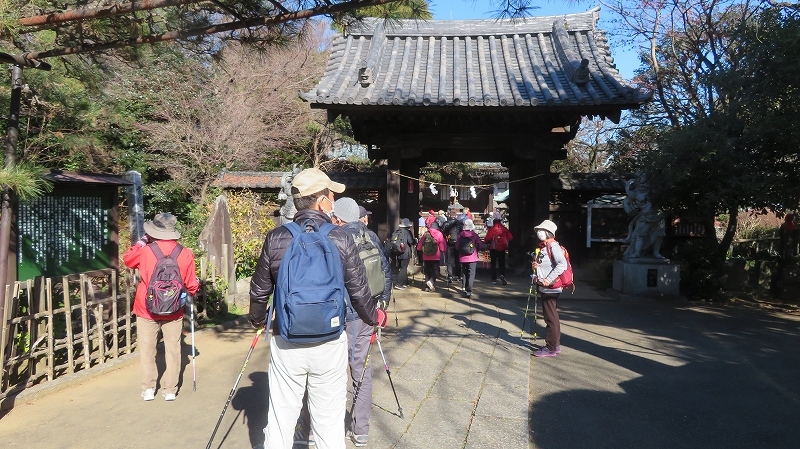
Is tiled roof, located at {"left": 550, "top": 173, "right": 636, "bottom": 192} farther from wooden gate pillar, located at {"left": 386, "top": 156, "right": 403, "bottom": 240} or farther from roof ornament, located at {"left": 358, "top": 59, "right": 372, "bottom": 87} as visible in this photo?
roof ornament, located at {"left": 358, "top": 59, "right": 372, "bottom": 87}

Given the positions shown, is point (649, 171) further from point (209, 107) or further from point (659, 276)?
point (209, 107)

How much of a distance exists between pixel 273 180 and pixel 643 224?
853 cm

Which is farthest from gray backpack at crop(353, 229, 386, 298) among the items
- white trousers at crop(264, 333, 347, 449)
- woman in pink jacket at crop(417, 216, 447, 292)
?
woman in pink jacket at crop(417, 216, 447, 292)

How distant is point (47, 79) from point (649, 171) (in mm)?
9114

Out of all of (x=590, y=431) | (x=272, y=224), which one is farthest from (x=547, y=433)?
(x=272, y=224)

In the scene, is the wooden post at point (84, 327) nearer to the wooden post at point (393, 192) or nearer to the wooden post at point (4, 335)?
the wooden post at point (4, 335)

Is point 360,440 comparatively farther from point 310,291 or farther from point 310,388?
point 310,291

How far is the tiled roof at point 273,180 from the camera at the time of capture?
505 inches

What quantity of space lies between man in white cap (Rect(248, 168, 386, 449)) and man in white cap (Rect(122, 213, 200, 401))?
1927mm

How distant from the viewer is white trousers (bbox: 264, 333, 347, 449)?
2844 mm

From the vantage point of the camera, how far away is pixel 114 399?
4.64 m

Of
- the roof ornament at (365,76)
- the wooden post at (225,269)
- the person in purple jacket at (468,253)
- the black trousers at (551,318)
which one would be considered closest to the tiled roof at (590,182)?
the person in purple jacket at (468,253)

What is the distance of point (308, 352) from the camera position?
2826 mm

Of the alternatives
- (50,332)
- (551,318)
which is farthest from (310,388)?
(551,318)
